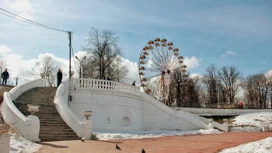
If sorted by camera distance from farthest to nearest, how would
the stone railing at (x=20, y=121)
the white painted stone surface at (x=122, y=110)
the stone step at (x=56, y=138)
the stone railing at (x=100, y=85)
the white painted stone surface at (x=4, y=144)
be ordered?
1. the stone railing at (x=100, y=85)
2. the white painted stone surface at (x=122, y=110)
3. the stone step at (x=56, y=138)
4. the stone railing at (x=20, y=121)
5. the white painted stone surface at (x=4, y=144)

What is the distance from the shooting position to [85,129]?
15.8 m

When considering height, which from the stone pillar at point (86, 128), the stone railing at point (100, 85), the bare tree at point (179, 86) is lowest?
the stone pillar at point (86, 128)

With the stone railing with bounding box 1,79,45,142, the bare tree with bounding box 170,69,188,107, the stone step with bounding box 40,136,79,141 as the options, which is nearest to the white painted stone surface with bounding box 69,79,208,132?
the stone railing with bounding box 1,79,45,142

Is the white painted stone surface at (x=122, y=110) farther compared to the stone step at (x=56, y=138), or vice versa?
the white painted stone surface at (x=122, y=110)

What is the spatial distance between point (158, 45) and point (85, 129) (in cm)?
2640

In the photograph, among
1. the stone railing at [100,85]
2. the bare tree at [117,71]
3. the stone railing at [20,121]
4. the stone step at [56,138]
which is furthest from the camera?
the bare tree at [117,71]

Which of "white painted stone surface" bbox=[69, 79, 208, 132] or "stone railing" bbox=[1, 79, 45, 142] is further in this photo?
"white painted stone surface" bbox=[69, 79, 208, 132]

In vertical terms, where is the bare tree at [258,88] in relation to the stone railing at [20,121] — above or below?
above

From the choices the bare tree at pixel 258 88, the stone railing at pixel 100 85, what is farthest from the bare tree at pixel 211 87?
the stone railing at pixel 100 85

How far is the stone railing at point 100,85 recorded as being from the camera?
2167cm

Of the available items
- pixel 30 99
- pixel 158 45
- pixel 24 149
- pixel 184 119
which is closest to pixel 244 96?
pixel 158 45

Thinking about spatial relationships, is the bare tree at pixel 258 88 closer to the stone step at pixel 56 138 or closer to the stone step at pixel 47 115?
the stone step at pixel 47 115

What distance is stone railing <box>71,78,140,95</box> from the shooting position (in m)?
21.7

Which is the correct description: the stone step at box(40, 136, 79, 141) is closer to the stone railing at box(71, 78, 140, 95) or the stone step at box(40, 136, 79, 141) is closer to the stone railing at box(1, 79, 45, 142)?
the stone railing at box(1, 79, 45, 142)
